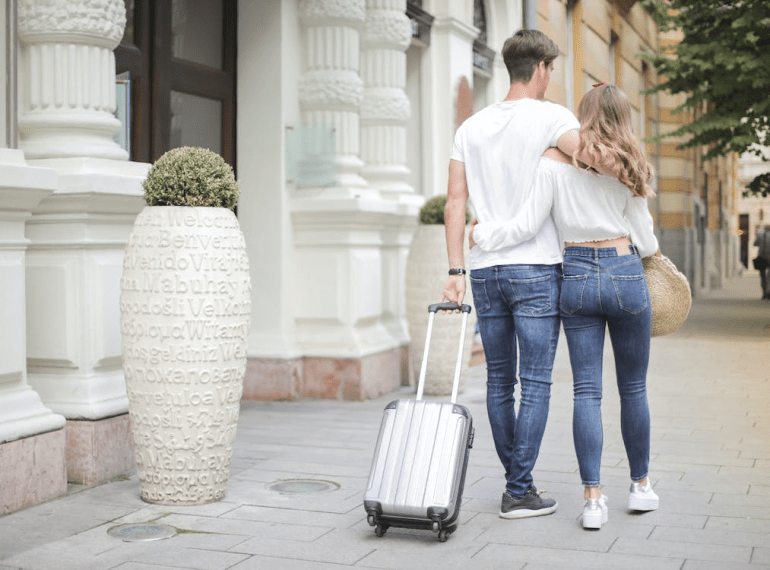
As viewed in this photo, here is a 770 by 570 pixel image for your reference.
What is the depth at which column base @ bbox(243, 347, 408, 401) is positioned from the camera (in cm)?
845

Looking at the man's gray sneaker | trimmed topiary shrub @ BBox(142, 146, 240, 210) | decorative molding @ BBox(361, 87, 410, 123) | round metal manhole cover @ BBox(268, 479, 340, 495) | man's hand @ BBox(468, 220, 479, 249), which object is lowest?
round metal manhole cover @ BBox(268, 479, 340, 495)

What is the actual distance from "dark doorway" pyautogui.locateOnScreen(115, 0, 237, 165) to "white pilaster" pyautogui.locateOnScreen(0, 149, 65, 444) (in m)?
2.28

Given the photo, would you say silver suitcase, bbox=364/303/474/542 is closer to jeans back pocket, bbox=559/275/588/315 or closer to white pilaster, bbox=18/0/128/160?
jeans back pocket, bbox=559/275/588/315

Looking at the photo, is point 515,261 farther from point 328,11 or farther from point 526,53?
point 328,11

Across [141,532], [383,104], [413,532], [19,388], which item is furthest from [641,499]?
[383,104]

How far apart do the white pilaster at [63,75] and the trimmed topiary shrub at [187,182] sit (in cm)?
90

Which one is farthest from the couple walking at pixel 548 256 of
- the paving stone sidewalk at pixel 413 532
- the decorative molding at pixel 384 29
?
the decorative molding at pixel 384 29

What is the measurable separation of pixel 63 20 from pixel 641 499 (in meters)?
3.72

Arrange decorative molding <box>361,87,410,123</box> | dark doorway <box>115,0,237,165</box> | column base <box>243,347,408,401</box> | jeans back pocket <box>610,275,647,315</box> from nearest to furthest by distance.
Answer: jeans back pocket <box>610,275,647,315</box> < dark doorway <box>115,0,237,165</box> < column base <box>243,347,408,401</box> < decorative molding <box>361,87,410,123</box>

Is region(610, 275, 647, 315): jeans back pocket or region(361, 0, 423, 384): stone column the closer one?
region(610, 275, 647, 315): jeans back pocket

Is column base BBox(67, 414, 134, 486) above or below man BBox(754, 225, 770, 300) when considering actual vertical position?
below

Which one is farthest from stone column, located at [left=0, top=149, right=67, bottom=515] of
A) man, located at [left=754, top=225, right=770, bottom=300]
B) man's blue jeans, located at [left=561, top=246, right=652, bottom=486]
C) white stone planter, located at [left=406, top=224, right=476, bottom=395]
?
man, located at [left=754, top=225, right=770, bottom=300]

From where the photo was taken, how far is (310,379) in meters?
8.60

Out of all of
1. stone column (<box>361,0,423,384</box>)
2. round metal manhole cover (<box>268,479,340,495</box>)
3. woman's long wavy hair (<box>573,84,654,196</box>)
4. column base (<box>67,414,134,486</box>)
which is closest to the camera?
woman's long wavy hair (<box>573,84,654,196</box>)
